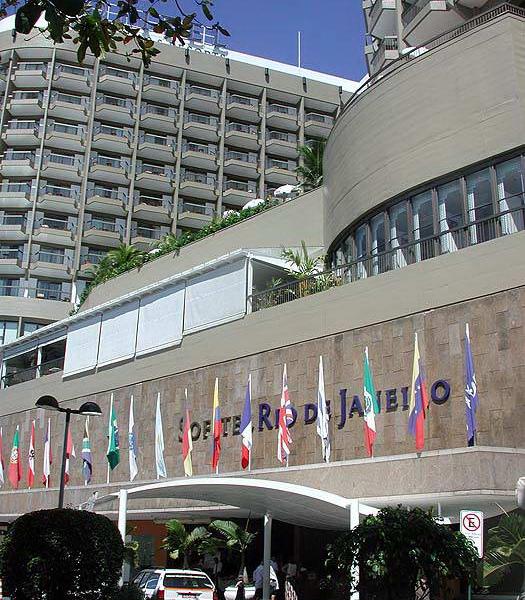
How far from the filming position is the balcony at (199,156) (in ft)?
245

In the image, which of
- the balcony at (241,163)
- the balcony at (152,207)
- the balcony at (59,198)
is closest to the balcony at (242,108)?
the balcony at (241,163)

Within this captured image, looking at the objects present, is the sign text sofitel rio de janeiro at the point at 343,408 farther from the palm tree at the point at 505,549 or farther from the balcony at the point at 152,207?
the balcony at the point at 152,207

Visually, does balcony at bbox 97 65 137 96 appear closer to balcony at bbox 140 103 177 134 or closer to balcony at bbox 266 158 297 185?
balcony at bbox 140 103 177 134

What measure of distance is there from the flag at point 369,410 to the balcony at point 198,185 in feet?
167

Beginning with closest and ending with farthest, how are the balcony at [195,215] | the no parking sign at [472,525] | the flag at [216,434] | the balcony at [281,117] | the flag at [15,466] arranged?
the no parking sign at [472,525]
the flag at [216,434]
the flag at [15,466]
the balcony at [195,215]
the balcony at [281,117]

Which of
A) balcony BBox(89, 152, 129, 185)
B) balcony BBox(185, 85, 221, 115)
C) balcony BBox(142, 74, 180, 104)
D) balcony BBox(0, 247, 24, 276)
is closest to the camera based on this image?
balcony BBox(0, 247, 24, 276)

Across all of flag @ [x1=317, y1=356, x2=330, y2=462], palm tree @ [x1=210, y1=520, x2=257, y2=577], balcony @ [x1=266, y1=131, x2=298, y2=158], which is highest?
balcony @ [x1=266, y1=131, x2=298, y2=158]

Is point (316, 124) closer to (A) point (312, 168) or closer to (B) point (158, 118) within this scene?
(B) point (158, 118)

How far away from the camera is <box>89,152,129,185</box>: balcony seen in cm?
7181

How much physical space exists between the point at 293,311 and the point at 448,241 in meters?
6.24

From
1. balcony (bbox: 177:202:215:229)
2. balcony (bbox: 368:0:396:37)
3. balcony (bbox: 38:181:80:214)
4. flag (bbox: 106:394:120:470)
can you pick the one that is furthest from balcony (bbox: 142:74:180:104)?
flag (bbox: 106:394:120:470)

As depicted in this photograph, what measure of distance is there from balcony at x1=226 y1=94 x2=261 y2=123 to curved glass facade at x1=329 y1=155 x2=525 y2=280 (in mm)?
49188

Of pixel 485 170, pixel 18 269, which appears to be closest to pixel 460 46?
pixel 485 170

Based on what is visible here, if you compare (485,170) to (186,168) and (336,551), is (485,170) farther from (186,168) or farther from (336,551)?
(186,168)
